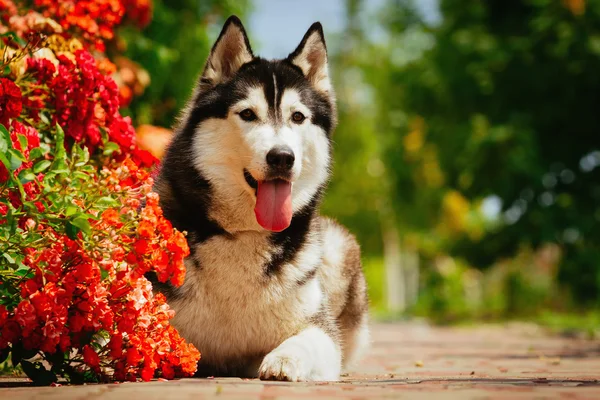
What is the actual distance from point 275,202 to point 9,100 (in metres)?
1.58

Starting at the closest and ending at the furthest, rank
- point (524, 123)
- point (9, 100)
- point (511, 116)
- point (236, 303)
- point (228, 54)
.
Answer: point (9, 100) → point (236, 303) → point (228, 54) → point (524, 123) → point (511, 116)

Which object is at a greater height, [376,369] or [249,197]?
[249,197]

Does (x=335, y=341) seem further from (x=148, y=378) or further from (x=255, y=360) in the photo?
(x=148, y=378)

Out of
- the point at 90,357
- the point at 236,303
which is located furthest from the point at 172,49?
the point at 90,357

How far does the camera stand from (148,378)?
3676mm

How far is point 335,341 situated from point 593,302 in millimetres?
12329

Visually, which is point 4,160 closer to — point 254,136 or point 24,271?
point 24,271

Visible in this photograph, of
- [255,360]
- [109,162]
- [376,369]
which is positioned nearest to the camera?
[255,360]

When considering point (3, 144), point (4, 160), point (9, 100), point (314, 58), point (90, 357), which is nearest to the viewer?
point (4, 160)

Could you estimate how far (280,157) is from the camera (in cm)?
408

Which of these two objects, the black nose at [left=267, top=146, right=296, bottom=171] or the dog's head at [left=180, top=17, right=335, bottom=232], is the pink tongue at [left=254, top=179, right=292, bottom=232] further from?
the black nose at [left=267, top=146, right=296, bottom=171]

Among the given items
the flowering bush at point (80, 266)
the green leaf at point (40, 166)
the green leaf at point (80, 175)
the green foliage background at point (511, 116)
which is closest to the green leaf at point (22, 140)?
the flowering bush at point (80, 266)

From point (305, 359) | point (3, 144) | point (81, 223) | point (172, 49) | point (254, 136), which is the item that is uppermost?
point (172, 49)

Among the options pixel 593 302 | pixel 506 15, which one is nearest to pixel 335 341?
pixel 593 302
